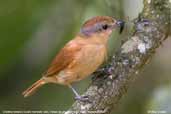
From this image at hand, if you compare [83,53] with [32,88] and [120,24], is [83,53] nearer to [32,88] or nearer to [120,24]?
[120,24]

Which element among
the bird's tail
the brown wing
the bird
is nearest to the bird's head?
the bird

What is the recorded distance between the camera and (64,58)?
5.40m

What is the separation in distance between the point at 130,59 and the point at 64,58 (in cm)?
74

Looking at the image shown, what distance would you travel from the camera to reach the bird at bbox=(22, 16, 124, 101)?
5215 millimetres

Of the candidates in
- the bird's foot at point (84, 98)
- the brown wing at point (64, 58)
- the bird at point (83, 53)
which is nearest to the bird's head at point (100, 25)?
the bird at point (83, 53)

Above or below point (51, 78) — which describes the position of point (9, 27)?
above

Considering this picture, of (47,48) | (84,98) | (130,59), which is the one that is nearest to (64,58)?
(47,48)

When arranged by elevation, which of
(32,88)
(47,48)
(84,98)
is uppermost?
(47,48)

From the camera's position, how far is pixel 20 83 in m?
6.18

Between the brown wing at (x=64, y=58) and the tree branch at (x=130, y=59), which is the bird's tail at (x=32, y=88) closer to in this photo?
the brown wing at (x=64, y=58)

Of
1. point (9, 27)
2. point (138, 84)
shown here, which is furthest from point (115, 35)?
point (9, 27)

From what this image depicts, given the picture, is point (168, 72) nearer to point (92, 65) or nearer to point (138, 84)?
point (138, 84)

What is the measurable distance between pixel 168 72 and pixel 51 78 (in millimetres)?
1181

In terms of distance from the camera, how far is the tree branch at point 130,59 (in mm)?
4602
